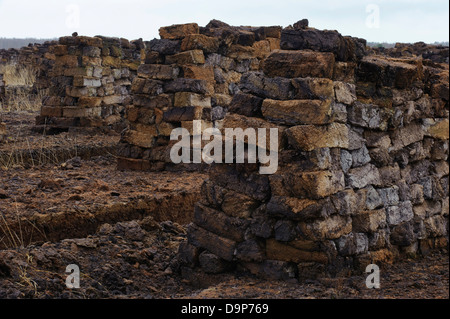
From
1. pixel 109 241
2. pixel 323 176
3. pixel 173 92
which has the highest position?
pixel 173 92

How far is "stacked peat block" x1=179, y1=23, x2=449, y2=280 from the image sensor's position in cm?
451

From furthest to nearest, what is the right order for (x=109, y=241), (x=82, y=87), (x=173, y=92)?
(x=82, y=87) → (x=173, y=92) → (x=109, y=241)

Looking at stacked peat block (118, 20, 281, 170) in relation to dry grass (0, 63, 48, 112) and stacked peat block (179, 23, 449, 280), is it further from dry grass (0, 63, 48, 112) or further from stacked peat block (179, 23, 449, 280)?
dry grass (0, 63, 48, 112)

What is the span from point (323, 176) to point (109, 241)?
2.44m

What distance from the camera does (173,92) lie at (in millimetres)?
9062

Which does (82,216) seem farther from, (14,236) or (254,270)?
(254,270)

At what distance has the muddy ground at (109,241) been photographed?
438 cm

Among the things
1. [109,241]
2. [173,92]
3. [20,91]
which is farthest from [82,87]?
[109,241]

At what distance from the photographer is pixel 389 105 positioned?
16.9 ft

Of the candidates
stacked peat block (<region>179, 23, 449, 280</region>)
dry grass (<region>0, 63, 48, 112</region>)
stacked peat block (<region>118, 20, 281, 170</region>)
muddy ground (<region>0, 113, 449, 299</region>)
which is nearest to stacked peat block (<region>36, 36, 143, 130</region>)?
muddy ground (<region>0, 113, 449, 299</region>)

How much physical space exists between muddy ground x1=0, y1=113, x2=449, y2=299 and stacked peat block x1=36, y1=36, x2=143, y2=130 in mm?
2562

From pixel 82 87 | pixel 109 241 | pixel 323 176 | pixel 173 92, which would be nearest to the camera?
pixel 323 176

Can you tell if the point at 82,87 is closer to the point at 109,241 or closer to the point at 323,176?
the point at 109,241

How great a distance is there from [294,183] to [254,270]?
2.76ft
